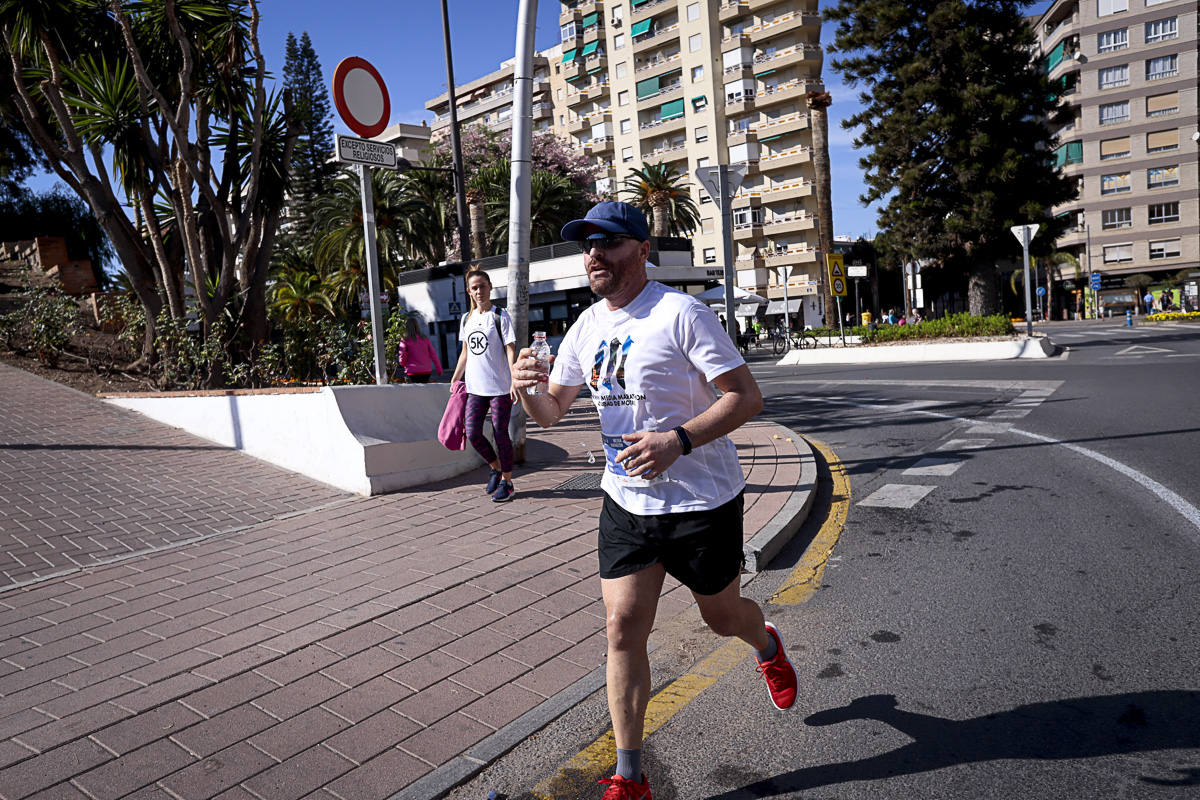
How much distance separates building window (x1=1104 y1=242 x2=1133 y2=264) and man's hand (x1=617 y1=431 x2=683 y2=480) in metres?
67.5

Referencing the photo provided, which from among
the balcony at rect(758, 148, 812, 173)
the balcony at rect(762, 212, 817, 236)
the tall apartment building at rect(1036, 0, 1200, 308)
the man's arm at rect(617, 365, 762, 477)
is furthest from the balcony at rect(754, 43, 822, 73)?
the man's arm at rect(617, 365, 762, 477)

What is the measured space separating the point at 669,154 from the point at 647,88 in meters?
5.34

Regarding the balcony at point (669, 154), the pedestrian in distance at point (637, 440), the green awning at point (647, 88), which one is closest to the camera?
the pedestrian in distance at point (637, 440)

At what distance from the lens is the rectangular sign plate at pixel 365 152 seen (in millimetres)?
7023

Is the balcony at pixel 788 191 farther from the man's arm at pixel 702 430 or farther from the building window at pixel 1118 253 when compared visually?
the man's arm at pixel 702 430

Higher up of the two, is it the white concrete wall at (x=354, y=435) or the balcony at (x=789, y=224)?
the balcony at (x=789, y=224)

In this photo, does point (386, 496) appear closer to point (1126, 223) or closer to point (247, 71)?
point (247, 71)

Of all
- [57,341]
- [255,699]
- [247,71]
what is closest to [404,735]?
[255,699]

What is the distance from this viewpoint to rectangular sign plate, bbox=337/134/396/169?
23.0ft

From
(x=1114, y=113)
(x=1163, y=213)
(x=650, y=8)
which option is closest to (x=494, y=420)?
(x=650, y=8)

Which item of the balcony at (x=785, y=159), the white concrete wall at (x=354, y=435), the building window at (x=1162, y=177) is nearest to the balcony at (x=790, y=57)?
the balcony at (x=785, y=159)

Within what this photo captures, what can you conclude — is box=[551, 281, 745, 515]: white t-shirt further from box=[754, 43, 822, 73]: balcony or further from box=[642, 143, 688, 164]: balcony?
box=[642, 143, 688, 164]: balcony

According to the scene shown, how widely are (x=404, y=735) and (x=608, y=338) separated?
1.63m

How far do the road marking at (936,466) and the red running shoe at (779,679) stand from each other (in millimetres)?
4775
